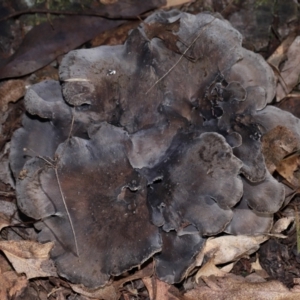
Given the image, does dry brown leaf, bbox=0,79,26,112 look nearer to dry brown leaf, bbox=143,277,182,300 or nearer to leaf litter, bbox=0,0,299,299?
leaf litter, bbox=0,0,299,299

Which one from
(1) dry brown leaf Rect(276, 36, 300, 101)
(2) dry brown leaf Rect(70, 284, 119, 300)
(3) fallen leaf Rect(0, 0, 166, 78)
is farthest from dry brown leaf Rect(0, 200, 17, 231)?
(1) dry brown leaf Rect(276, 36, 300, 101)

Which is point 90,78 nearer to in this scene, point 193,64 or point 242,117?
point 193,64

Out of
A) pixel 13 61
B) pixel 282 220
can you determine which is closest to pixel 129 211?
pixel 282 220

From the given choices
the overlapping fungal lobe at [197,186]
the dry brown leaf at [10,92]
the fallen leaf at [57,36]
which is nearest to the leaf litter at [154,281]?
the overlapping fungal lobe at [197,186]

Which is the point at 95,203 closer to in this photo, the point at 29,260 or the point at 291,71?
the point at 29,260

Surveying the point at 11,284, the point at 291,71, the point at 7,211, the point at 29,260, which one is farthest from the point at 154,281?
the point at 291,71

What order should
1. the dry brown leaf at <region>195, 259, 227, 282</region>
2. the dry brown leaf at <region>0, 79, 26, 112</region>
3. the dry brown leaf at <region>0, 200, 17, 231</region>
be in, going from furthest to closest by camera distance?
1. the dry brown leaf at <region>0, 79, 26, 112</region>
2. the dry brown leaf at <region>0, 200, 17, 231</region>
3. the dry brown leaf at <region>195, 259, 227, 282</region>
